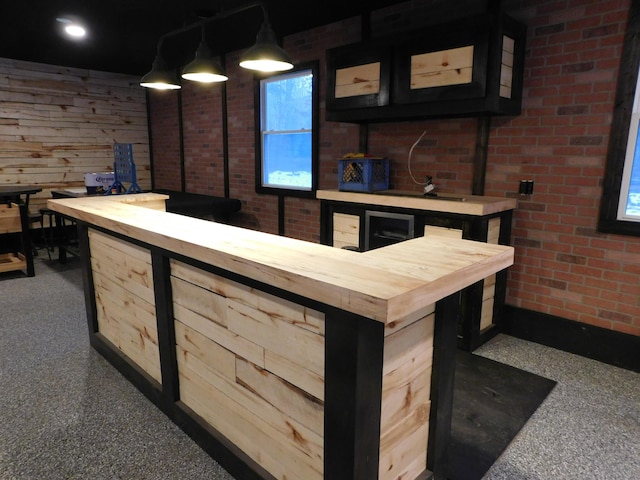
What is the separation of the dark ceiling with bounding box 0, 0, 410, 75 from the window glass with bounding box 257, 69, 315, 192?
0.54 metres

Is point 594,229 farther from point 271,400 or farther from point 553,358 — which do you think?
point 271,400

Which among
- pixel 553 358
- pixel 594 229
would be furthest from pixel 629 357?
pixel 594 229

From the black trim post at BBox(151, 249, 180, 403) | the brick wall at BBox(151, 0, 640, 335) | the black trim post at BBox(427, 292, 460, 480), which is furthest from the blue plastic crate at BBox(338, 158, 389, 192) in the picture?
the black trim post at BBox(427, 292, 460, 480)

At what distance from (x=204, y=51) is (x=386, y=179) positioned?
1.79 meters

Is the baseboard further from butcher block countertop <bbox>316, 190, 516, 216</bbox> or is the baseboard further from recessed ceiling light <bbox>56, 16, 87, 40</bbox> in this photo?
recessed ceiling light <bbox>56, 16, 87, 40</bbox>

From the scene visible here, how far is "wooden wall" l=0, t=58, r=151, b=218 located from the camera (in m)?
6.11

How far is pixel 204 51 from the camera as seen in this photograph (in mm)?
2949

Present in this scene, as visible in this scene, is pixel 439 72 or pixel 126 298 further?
pixel 439 72

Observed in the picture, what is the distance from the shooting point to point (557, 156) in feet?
9.89

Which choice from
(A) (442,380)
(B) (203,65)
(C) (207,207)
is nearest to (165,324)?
(A) (442,380)

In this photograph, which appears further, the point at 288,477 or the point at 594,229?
the point at 594,229

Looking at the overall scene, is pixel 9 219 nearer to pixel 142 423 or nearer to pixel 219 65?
pixel 219 65

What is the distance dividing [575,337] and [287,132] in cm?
347

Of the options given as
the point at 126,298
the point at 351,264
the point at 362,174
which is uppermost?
the point at 362,174
